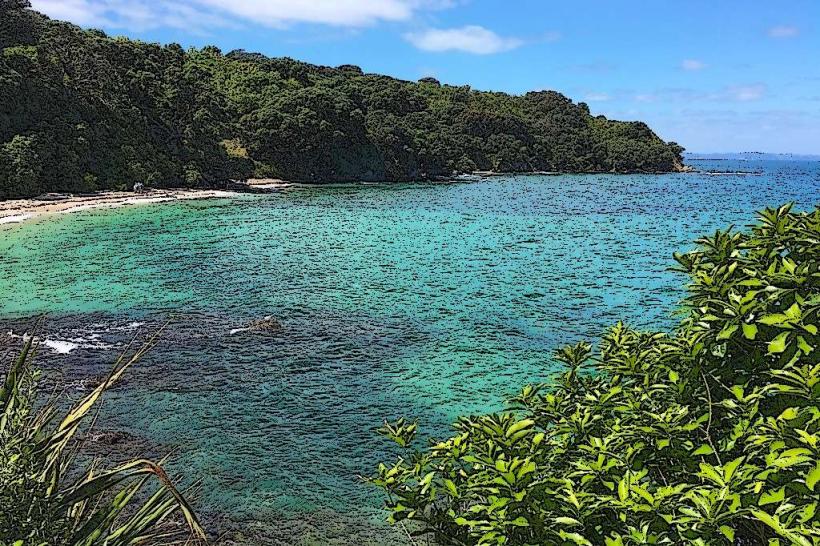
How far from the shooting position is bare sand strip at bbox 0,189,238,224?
45094 millimetres

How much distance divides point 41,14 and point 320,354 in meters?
76.8

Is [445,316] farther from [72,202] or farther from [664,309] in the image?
[72,202]

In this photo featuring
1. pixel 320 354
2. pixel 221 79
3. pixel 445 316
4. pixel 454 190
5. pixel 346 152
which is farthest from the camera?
pixel 221 79

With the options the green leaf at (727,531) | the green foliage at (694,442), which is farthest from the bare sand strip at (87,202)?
the green leaf at (727,531)

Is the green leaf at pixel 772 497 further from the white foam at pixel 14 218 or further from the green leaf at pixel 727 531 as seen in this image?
the white foam at pixel 14 218

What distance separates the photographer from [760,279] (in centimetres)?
398

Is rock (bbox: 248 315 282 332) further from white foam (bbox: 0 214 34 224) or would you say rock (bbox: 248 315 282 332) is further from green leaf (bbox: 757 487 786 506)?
white foam (bbox: 0 214 34 224)

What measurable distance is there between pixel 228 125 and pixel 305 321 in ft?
239

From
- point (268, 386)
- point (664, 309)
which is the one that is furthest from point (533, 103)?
point (268, 386)

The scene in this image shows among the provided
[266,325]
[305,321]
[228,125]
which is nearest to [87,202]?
[305,321]

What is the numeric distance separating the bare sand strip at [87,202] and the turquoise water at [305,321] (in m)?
3.23

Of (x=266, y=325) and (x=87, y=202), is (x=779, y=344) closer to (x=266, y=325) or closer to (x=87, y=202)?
(x=266, y=325)

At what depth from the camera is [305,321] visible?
23.2 m

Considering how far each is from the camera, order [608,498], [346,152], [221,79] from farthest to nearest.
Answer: [221,79] < [346,152] < [608,498]
